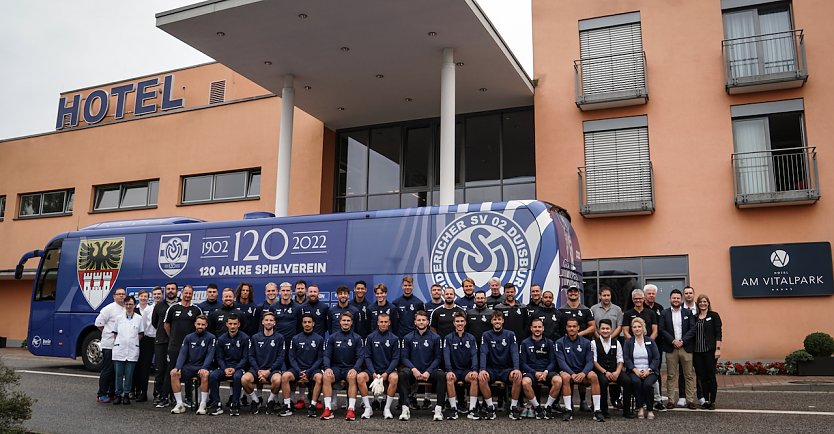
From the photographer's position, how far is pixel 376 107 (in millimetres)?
19219

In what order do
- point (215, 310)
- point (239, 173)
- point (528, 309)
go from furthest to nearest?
point (239, 173) < point (215, 310) < point (528, 309)

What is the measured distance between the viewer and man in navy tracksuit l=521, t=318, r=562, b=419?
8609 mm

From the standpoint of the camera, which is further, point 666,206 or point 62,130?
point 62,130

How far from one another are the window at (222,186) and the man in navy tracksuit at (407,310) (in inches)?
459

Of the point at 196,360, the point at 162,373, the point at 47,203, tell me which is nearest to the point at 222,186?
the point at 47,203

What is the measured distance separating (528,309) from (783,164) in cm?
933

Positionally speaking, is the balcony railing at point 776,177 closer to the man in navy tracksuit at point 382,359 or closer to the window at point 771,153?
the window at point 771,153

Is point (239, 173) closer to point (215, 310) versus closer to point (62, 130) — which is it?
point (62, 130)

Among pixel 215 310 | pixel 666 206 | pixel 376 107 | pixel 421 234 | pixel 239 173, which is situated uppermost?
pixel 376 107

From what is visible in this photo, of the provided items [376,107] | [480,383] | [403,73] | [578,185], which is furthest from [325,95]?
[480,383]

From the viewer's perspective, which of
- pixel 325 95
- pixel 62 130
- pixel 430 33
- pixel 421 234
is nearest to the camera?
pixel 421 234

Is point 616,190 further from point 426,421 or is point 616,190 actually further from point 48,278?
point 48,278

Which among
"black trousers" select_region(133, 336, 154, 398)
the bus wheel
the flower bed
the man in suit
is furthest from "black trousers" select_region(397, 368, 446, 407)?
the flower bed

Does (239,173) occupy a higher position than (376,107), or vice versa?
(376,107)
